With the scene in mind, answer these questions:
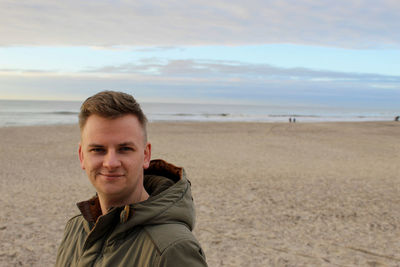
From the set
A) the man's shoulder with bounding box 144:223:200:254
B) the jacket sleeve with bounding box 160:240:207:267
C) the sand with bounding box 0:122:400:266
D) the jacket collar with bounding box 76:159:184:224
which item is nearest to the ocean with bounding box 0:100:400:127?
the sand with bounding box 0:122:400:266

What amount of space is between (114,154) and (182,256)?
0.55 meters

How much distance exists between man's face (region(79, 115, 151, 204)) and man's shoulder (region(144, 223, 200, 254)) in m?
0.26

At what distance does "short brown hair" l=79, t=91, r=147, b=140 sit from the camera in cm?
166

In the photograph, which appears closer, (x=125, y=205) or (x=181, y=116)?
(x=125, y=205)

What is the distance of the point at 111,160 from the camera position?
1.65m

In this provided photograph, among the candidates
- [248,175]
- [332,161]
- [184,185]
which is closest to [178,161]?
[248,175]

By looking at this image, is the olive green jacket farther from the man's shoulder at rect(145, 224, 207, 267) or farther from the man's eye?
the man's eye

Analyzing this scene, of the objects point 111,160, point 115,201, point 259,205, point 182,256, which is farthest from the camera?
point 259,205

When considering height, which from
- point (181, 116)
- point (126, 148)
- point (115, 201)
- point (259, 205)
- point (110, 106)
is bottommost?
point (259, 205)

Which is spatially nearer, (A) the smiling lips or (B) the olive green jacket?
(B) the olive green jacket

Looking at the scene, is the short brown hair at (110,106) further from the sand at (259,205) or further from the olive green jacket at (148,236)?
the sand at (259,205)

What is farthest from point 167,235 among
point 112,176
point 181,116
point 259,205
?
point 181,116

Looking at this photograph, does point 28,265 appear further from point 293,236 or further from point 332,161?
point 332,161

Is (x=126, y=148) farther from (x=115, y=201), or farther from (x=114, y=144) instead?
(x=115, y=201)
